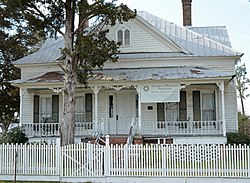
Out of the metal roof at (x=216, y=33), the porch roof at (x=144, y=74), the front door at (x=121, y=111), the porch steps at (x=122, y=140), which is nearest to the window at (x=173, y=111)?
the front door at (x=121, y=111)

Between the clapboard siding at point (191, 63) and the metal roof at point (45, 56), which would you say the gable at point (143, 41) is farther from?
the metal roof at point (45, 56)

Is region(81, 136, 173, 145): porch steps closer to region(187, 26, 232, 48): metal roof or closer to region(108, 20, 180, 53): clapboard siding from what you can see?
region(108, 20, 180, 53): clapboard siding

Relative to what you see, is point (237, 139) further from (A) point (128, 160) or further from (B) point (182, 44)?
(A) point (128, 160)

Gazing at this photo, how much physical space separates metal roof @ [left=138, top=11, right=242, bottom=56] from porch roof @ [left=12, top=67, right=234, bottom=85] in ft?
5.13

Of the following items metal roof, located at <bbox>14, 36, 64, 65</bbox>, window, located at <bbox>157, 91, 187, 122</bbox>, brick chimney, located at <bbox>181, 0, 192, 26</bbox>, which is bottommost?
window, located at <bbox>157, 91, 187, 122</bbox>

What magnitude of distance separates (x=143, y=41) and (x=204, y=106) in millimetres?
5402

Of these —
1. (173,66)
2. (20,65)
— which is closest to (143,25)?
(173,66)

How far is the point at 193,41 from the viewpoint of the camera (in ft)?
79.7

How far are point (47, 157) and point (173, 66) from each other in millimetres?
11786

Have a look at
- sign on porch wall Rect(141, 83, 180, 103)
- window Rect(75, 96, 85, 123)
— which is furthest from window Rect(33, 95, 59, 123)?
sign on porch wall Rect(141, 83, 180, 103)

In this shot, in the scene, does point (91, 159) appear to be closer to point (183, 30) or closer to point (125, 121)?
point (125, 121)

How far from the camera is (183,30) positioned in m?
25.8

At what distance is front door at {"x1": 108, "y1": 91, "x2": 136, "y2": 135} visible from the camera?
22125 millimetres

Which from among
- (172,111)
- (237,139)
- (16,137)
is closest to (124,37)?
(172,111)
